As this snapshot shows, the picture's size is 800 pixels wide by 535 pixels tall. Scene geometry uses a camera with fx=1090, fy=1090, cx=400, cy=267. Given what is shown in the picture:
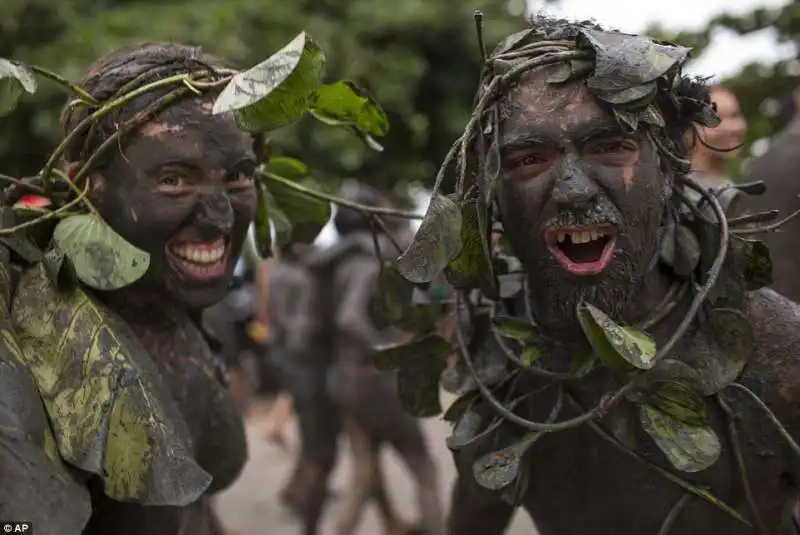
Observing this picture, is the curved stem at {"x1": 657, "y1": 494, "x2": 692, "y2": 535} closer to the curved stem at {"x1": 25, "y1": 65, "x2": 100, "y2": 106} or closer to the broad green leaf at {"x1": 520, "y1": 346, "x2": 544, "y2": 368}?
the broad green leaf at {"x1": 520, "y1": 346, "x2": 544, "y2": 368}

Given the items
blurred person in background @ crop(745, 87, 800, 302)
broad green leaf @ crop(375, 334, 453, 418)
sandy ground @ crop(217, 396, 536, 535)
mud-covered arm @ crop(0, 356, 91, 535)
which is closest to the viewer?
mud-covered arm @ crop(0, 356, 91, 535)

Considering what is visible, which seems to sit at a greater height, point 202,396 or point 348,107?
point 348,107

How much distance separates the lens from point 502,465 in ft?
4.91

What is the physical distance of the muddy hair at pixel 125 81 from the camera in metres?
1.61

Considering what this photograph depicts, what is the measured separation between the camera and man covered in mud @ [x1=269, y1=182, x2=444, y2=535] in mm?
3898

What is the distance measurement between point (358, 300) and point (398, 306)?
2013mm

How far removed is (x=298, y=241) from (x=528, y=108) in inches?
27.7

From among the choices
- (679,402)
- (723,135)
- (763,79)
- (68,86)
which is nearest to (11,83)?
(68,86)

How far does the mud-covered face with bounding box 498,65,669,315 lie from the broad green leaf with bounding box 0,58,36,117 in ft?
2.15

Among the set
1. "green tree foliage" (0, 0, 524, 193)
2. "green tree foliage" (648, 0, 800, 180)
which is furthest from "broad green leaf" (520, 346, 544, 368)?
"green tree foliage" (0, 0, 524, 193)

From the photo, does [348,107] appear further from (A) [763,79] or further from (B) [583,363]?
(A) [763,79]

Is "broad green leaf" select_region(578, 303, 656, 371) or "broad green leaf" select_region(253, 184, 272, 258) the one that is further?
"broad green leaf" select_region(253, 184, 272, 258)

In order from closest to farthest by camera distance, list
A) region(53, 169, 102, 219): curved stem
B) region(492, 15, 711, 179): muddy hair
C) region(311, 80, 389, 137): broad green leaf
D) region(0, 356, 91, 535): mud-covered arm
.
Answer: region(0, 356, 91, 535): mud-covered arm, region(492, 15, 711, 179): muddy hair, region(53, 169, 102, 219): curved stem, region(311, 80, 389, 137): broad green leaf

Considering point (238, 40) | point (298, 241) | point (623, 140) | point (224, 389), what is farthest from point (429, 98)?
point (623, 140)
